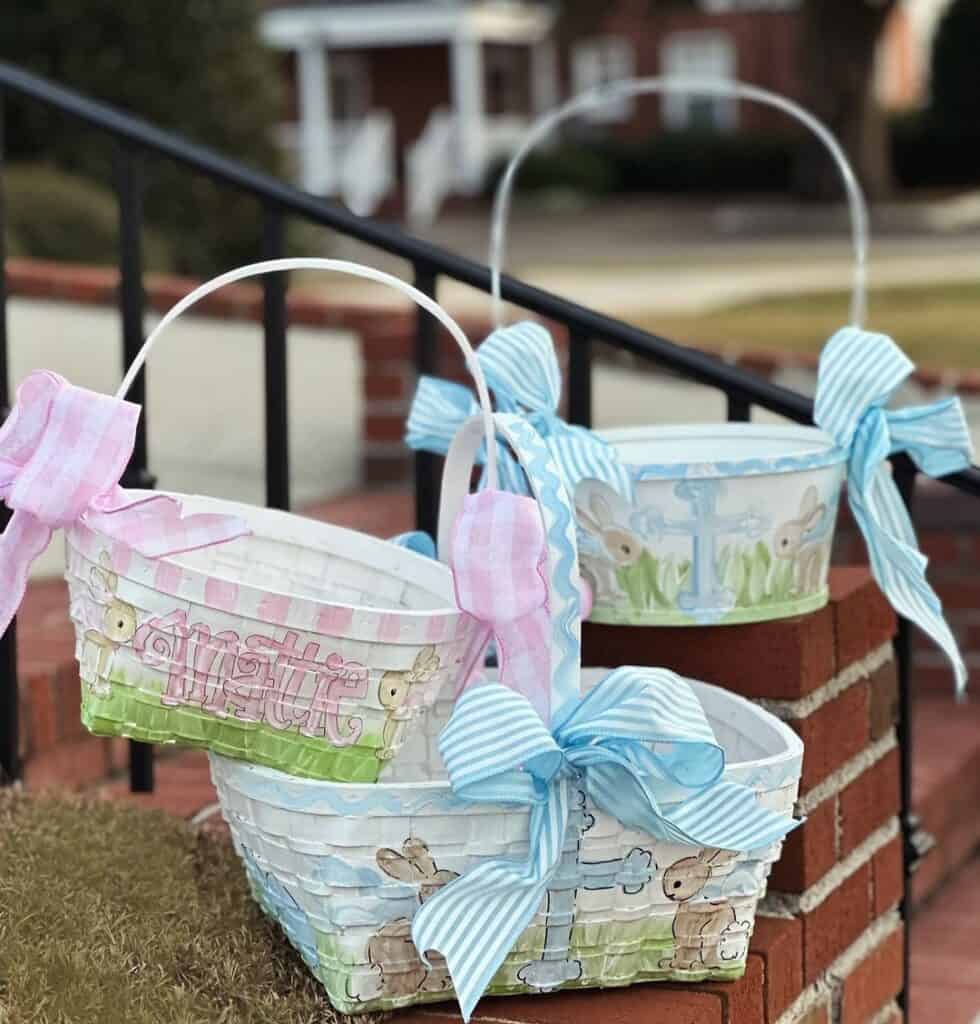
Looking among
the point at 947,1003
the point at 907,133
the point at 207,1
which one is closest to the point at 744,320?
the point at 207,1

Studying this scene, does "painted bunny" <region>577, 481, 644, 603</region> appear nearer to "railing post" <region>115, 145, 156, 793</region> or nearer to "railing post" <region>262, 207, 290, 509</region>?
"railing post" <region>262, 207, 290, 509</region>

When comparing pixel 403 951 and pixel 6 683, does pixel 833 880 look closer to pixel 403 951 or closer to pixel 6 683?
pixel 403 951

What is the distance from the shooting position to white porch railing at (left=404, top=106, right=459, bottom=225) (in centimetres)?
2394


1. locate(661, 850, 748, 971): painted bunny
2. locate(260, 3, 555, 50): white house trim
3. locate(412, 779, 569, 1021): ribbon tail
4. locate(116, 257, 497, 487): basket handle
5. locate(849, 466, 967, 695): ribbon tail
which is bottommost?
locate(661, 850, 748, 971): painted bunny

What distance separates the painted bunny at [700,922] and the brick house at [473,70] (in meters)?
22.2

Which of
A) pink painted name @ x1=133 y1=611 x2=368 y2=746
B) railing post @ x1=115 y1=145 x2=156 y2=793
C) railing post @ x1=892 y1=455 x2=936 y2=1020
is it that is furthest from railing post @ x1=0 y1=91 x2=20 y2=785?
railing post @ x1=892 y1=455 x2=936 y2=1020

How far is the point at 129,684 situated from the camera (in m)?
1.54

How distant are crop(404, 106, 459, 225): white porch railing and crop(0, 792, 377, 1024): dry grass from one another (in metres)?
20.9

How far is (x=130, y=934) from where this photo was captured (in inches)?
63.9

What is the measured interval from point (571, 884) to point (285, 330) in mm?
919

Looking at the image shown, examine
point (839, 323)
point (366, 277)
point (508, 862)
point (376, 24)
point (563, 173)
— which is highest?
point (376, 24)

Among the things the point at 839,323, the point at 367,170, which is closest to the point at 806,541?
the point at 839,323

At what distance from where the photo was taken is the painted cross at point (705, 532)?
6.00 feet

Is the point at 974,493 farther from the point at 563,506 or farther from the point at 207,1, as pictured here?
the point at 207,1
